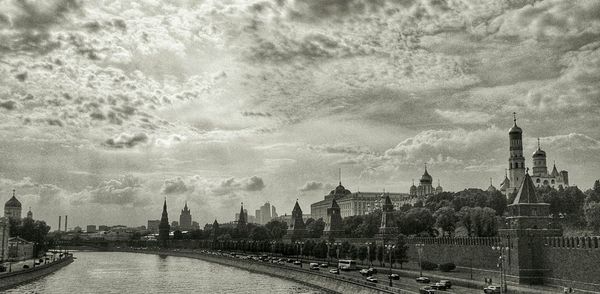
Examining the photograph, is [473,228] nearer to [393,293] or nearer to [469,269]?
[469,269]

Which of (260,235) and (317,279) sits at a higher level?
(260,235)

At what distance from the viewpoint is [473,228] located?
111875mm

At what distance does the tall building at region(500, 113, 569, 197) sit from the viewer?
151 m

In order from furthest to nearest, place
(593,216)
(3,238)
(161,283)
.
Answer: (3,238) → (593,216) → (161,283)

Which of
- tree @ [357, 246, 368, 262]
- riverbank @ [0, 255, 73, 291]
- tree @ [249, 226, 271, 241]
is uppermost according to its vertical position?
tree @ [249, 226, 271, 241]

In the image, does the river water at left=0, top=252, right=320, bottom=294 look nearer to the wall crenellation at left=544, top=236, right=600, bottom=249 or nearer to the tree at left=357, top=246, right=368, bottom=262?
the tree at left=357, top=246, right=368, bottom=262

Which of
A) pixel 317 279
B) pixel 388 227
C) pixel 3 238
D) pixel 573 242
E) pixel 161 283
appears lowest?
pixel 161 283

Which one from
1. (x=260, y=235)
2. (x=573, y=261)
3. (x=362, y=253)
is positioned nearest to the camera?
(x=573, y=261)

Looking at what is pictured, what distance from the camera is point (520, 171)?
152m

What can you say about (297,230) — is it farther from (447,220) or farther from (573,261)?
(573,261)

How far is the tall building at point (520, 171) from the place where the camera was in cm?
15138

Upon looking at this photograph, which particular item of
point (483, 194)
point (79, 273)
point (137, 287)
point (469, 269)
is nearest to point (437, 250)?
point (469, 269)

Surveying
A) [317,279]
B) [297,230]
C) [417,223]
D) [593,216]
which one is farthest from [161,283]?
[297,230]

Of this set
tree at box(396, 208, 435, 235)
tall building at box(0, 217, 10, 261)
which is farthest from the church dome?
tall building at box(0, 217, 10, 261)
